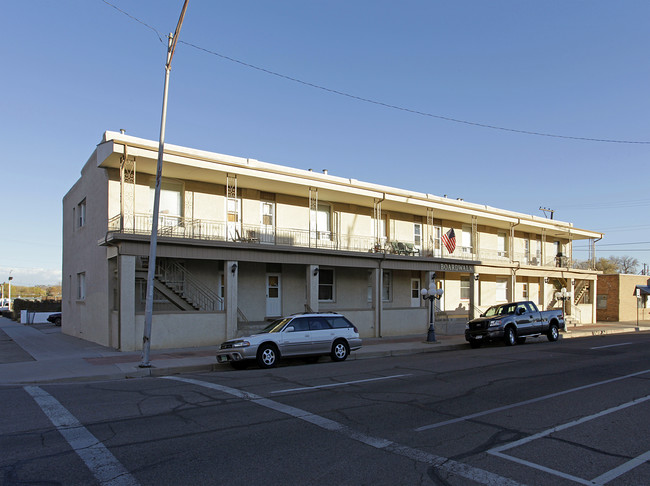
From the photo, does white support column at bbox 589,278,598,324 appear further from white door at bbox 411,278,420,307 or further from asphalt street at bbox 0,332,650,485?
asphalt street at bbox 0,332,650,485

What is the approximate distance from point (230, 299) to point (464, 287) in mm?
18139

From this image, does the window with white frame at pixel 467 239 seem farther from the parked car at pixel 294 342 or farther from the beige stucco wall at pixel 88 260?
the beige stucco wall at pixel 88 260

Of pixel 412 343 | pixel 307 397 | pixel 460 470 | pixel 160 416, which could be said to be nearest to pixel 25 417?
pixel 160 416

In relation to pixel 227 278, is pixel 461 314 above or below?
below

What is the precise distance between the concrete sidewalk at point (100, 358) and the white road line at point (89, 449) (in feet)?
13.1

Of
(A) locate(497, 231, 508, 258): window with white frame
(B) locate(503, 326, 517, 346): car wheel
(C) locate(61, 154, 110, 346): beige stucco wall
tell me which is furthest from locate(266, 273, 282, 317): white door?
(A) locate(497, 231, 508, 258): window with white frame

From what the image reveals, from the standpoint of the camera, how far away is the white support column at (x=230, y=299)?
1942cm

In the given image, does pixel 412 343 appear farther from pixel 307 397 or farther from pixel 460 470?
pixel 460 470

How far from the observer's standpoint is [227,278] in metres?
19.5

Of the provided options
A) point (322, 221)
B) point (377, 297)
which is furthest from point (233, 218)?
point (377, 297)

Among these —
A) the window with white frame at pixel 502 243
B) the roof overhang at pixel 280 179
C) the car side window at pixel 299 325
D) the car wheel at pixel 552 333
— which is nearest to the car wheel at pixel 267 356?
the car side window at pixel 299 325

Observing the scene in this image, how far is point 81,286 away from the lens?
2467 centimetres

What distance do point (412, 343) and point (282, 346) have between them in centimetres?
862

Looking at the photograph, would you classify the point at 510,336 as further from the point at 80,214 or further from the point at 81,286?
the point at 80,214
